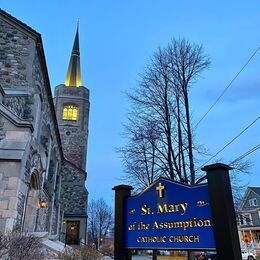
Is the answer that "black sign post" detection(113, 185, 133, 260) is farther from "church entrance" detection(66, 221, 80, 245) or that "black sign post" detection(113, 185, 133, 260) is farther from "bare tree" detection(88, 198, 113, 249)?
"bare tree" detection(88, 198, 113, 249)

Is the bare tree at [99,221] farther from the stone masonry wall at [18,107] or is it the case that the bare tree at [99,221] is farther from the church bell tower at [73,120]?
the stone masonry wall at [18,107]

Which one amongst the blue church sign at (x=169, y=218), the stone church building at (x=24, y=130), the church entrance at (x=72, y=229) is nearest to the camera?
the blue church sign at (x=169, y=218)

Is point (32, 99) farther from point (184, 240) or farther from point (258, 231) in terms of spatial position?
point (258, 231)

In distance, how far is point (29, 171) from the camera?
10383 millimetres

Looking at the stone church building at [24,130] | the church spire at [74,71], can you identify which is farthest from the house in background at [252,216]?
the church spire at [74,71]

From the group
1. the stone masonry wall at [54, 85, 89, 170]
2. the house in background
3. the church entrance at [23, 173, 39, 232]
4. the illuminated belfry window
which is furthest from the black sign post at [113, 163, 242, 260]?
the illuminated belfry window

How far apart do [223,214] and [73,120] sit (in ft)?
129

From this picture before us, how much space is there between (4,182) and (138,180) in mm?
8791

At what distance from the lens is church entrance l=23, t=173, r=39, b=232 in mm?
11906

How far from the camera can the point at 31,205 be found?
487 inches

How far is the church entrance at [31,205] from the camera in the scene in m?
11.9

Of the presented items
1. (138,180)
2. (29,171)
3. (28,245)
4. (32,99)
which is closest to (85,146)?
(138,180)

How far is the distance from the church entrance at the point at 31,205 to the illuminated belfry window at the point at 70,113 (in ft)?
96.0

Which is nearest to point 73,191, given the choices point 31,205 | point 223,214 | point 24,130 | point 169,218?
point 31,205
